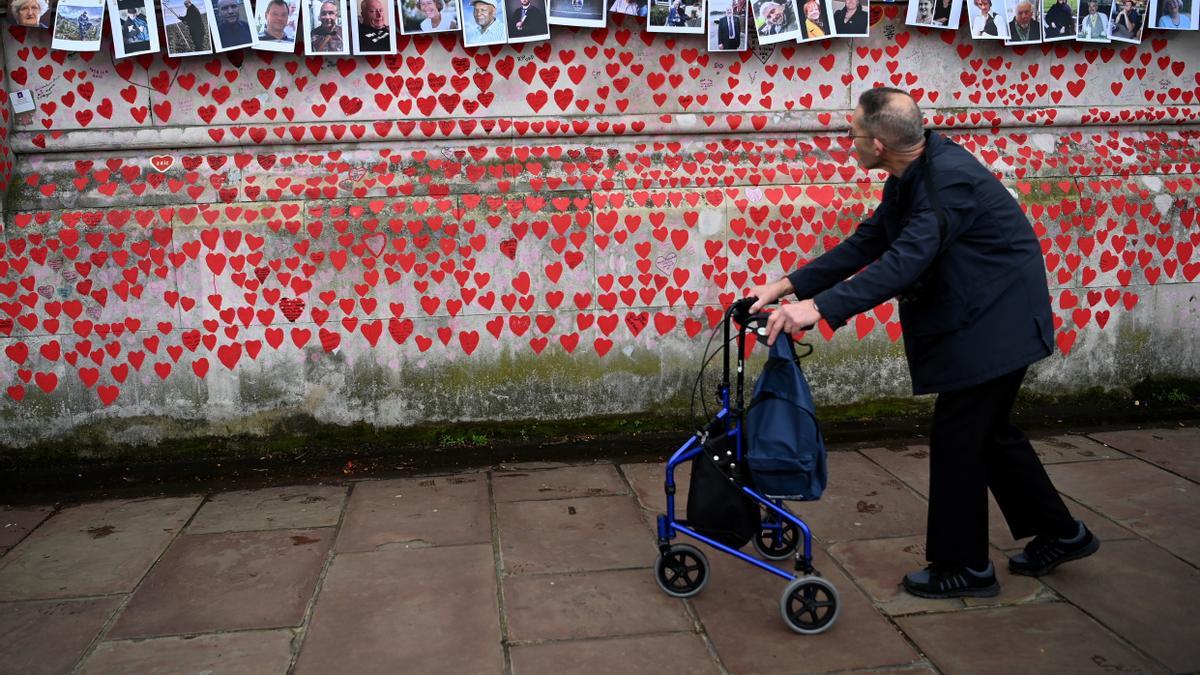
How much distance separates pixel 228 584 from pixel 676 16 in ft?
12.4

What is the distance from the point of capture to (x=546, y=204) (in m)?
5.68

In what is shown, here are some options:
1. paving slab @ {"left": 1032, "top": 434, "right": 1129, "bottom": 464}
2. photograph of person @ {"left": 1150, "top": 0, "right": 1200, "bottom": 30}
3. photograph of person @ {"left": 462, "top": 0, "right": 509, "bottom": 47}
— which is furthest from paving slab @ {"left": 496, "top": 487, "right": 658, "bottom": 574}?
photograph of person @ {"left": 1150, "top": 0, "right": 1200, "bottom": 30}

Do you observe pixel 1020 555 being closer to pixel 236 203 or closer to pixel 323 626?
pixel 323 626

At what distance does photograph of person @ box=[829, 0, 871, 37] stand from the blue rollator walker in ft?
9.34

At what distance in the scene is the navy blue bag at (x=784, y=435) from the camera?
11.1 ft

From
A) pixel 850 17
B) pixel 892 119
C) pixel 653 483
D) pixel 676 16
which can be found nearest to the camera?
pixel 892 119

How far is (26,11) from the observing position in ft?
17.1

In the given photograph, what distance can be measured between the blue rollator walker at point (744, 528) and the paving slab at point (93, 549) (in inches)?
86.6

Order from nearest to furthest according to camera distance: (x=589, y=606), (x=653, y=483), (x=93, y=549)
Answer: (x=589, y=606) → (x=93, y=549) → (x=653, y=483)

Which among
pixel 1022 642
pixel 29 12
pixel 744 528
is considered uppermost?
pixel 29 12

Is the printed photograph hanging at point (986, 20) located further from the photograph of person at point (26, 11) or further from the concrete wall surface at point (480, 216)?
the photograph of person at point (26, 11)

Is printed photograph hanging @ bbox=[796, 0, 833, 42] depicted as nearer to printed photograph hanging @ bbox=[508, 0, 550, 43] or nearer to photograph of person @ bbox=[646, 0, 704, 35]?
photograph of person @ bbox=[646, 0, 704, 35]

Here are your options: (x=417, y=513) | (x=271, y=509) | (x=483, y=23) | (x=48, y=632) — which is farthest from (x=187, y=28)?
(x=48, y=632)

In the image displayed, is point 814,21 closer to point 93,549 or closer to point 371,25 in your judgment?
point 371,25
